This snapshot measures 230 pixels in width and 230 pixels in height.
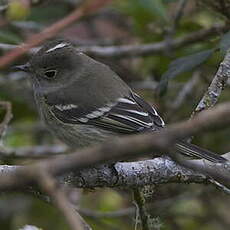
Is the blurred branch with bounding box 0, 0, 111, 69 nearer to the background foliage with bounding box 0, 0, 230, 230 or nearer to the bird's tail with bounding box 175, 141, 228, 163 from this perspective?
the bird's tail with bounding box 175, 141, 228, 163

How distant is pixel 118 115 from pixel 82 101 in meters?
0.39

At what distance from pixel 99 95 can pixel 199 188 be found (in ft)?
5.59

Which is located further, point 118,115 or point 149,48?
point 149,48

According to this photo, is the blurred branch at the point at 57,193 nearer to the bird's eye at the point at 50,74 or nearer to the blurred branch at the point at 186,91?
the bird's eye at the point at 50,74

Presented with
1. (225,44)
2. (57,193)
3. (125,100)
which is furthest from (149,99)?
(57,193)

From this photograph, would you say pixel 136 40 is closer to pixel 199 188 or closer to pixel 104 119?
pixel 199 188

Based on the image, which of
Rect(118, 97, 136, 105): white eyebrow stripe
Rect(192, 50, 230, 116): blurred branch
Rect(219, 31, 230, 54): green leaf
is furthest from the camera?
Rect(118, 97, 136, 105): white eyebrow stripe

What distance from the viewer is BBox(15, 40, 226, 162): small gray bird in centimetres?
385

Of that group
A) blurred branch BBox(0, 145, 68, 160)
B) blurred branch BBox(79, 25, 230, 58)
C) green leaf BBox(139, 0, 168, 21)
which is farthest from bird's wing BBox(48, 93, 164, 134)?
blurred branch BBox(79, 25, 230, 58)

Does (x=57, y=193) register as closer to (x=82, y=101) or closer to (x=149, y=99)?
(x=82, y=101)

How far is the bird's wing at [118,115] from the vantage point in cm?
378

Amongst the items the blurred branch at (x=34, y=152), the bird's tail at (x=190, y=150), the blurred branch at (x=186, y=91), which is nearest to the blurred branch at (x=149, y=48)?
the blurred branch at (x=186, y=91)

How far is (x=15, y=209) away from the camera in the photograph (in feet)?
16.9

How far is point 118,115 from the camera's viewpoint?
388cm
